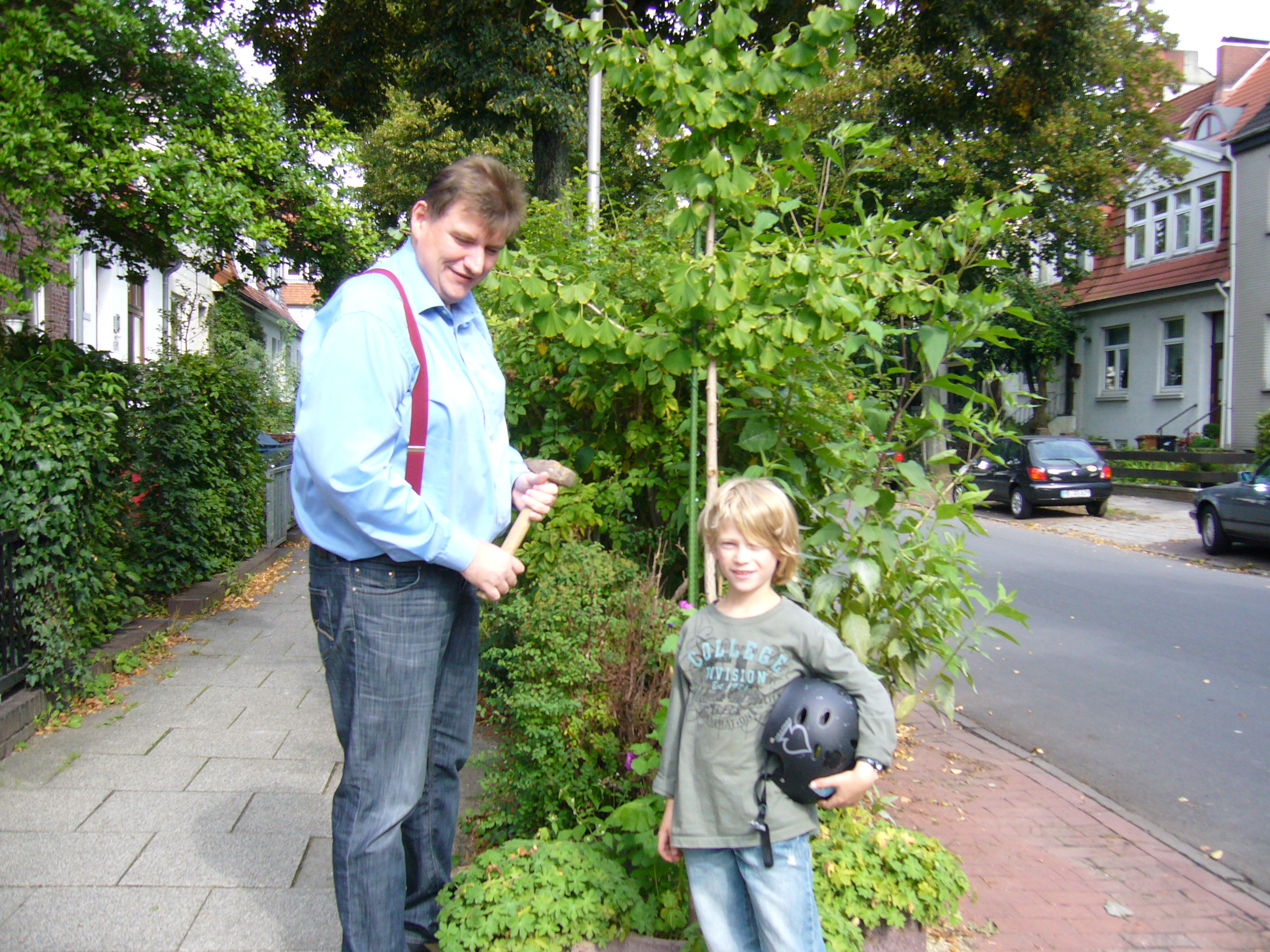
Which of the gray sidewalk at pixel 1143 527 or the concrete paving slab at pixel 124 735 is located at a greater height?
the gray sidewalk at pixel 1143 527

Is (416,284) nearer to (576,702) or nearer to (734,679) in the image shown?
(734,679)

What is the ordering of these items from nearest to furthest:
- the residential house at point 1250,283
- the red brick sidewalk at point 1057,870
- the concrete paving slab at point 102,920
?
1. the concrete paving slab at point 102,920
2. the red brick sidewalk at point 1057,870
3. the residential house at point 1250,283

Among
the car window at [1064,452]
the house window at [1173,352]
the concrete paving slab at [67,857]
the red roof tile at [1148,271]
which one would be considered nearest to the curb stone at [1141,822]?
the concrete paving slab at [67,857]

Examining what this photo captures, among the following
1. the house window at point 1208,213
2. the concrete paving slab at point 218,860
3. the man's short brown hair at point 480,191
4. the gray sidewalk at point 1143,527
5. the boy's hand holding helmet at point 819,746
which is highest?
the house window at point 1208,213

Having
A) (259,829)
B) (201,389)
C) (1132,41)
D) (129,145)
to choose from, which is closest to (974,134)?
(1132,41)

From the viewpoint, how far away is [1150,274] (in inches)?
1130

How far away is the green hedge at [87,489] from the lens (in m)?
4.69

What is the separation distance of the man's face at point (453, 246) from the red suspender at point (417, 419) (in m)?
0.21

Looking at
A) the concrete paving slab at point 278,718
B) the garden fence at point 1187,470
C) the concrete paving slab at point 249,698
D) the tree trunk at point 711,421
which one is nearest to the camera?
the tree trunk at point 711,421

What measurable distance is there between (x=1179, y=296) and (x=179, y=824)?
2922cm

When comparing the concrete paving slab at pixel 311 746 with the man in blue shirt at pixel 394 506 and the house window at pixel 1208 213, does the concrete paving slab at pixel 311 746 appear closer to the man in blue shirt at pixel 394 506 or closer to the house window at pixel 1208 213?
the man in blue shirt at pixel 394 506

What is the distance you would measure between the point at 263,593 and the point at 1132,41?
20590mm

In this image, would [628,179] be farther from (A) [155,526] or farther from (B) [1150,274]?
(B) [1150,274]

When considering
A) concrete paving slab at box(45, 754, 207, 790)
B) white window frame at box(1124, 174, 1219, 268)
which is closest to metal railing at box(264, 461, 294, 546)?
concrete paving slab at box(45, 754, 207, 790)
